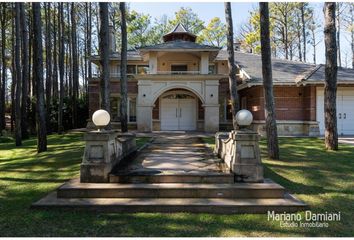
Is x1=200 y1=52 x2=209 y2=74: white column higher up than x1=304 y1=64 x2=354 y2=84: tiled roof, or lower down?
higher up

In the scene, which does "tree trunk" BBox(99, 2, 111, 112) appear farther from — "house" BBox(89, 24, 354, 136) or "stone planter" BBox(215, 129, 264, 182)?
"house" BBox(89, 24, 354, 136)

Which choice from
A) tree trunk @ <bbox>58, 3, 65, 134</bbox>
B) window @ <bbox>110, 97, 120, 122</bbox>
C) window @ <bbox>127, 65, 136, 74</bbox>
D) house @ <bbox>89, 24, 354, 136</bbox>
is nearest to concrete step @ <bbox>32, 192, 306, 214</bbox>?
house @ <bbox>89, 24, 354, 136</bbox>

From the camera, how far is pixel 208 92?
1884cm

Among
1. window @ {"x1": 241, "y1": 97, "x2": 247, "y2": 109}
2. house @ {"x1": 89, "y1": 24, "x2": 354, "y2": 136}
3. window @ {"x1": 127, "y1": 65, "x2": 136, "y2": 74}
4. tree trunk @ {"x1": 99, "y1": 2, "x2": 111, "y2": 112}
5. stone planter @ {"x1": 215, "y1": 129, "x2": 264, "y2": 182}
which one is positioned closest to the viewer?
stone planter @ {"x1": 215, "y1": 129, "x2": 264, "y2": 182}

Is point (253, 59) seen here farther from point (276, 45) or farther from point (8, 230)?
point (8, 230)

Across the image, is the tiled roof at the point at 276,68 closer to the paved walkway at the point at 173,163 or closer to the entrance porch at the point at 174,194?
the paved walkway at the point at 173,163

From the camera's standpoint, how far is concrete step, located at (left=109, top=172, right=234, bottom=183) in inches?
239

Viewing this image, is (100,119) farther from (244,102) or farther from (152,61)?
(244,102)

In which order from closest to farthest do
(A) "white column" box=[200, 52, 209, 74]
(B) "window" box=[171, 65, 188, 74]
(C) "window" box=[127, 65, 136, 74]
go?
(A) "white column" box=[200, 52, 209, 74], (B) "window" box=[171, 65, 188, 74], (C) "window" box=[127, 65, 136, 74]

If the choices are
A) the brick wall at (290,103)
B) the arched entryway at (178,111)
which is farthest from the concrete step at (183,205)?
the arched entryway at (178,111)

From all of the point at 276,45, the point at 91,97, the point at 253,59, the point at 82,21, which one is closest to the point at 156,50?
the point at 91,97

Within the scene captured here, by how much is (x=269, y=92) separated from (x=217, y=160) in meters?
2.84

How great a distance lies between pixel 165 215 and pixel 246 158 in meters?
2.17

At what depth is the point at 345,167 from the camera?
8.43 m
